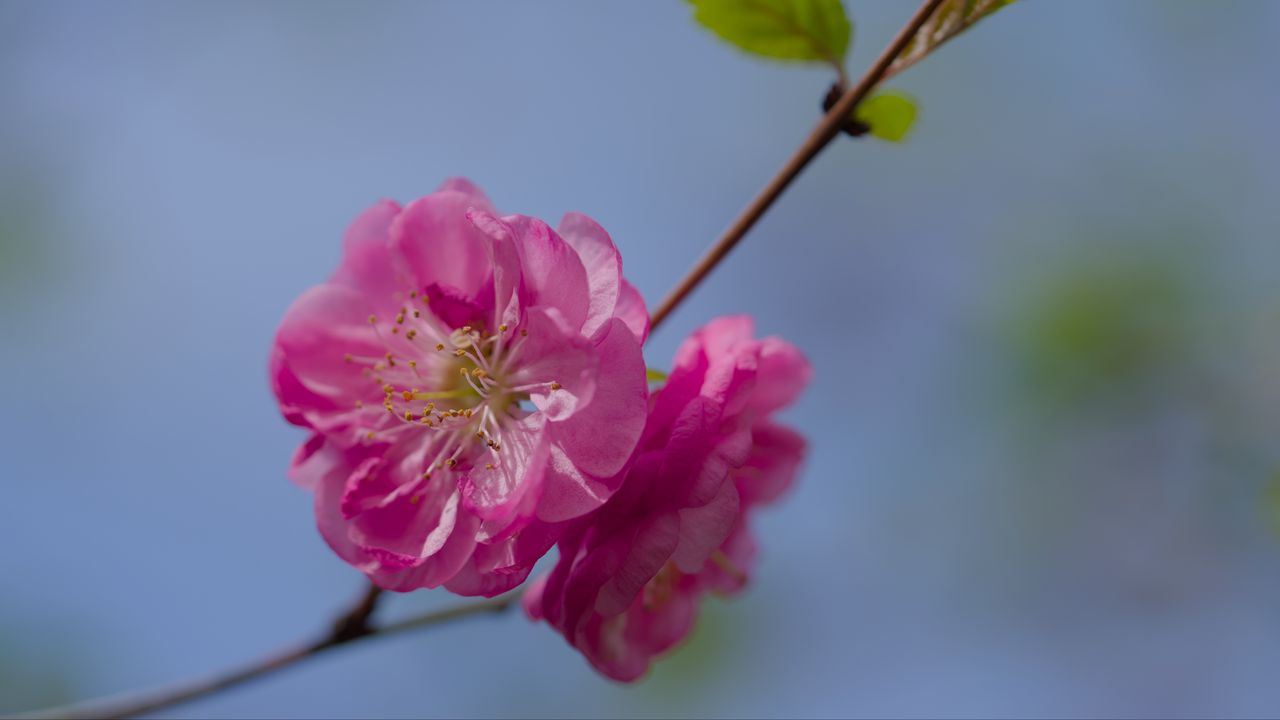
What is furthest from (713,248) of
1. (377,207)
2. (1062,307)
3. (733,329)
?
(1062,307)

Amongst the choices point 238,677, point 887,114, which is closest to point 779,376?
point 887,114

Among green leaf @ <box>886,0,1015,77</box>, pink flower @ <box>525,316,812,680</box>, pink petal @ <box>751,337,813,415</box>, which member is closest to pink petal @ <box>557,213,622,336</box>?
pink flower @ <box>525,316,812,680</box>

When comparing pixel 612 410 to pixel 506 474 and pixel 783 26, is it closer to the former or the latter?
pixel 506 474

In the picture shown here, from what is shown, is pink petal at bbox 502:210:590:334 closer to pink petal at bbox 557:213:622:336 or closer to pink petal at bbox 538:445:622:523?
pink petal at bbox 557:213:622:336

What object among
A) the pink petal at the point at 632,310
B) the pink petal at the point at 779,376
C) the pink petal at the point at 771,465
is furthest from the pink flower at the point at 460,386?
the pink petal at the point at 771,465

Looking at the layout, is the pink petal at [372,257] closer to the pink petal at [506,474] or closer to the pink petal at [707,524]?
the pink petal at [506,474]

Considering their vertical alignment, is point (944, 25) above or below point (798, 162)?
above
